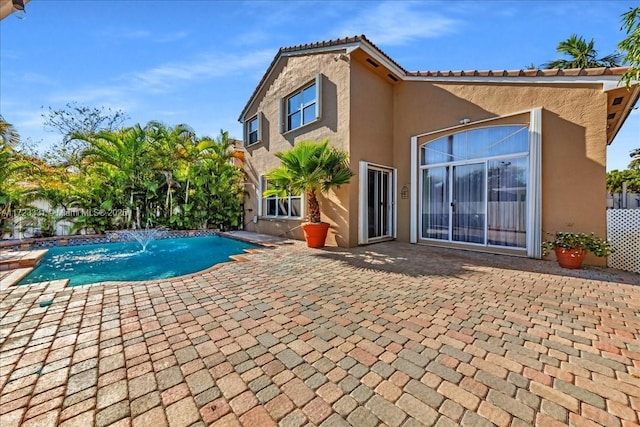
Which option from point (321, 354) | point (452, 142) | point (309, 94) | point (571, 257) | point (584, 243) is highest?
point (309, 94)

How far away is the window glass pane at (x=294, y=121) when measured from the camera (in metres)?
10.8

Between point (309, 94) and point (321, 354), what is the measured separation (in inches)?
388

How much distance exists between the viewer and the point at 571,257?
5.79 metres

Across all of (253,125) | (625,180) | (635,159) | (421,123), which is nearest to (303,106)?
(421,123)

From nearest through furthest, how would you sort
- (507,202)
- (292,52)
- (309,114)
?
1. (507,202)
2. (309,114)
3. (292,52)

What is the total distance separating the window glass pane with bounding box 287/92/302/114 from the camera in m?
10.8

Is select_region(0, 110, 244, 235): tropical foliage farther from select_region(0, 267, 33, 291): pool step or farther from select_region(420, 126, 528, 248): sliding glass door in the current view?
select_region(420, 126, 528, 248): sliding glass door

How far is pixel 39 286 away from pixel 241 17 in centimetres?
816

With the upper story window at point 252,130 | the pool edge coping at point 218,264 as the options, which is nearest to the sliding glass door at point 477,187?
Result: the pool edge coping at point 218,264

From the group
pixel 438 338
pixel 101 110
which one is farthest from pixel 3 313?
pixel 101 110

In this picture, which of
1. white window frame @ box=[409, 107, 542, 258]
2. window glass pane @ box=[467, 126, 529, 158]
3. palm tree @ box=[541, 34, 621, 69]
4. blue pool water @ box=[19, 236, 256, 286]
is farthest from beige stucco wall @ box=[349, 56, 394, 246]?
palm tree @ box=[541, 34, 621, 69]

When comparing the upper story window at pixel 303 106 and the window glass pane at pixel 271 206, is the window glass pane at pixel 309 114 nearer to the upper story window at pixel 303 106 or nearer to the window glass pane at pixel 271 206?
the upper story window at pixel 303 106

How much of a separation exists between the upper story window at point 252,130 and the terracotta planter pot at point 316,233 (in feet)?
22.5

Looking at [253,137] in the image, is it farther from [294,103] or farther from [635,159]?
[635,159]
